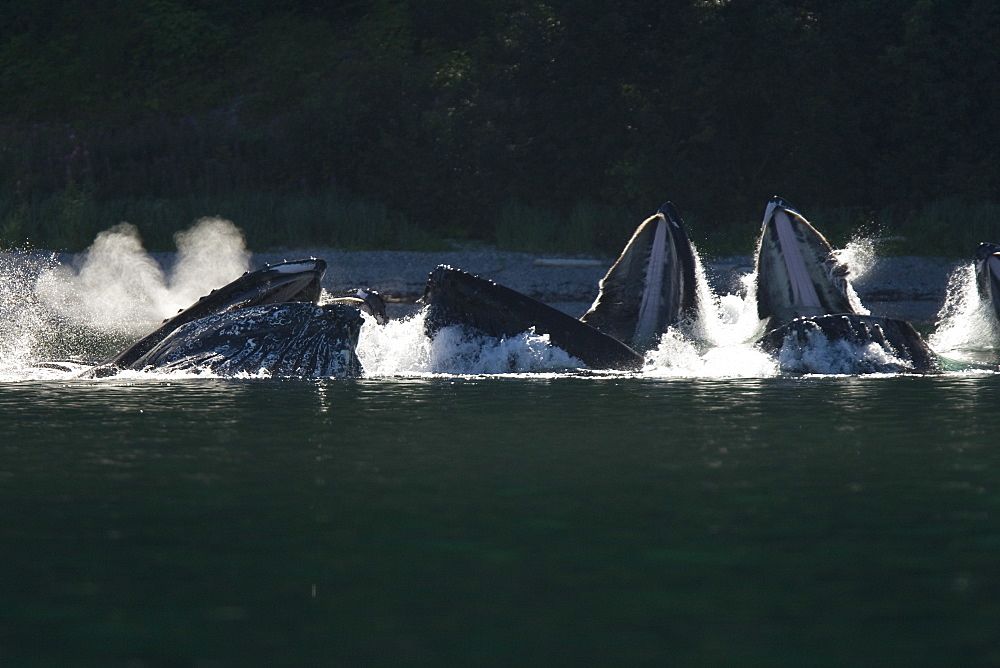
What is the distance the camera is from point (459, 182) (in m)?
31.8

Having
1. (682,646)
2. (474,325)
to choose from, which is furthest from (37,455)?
(474,325)

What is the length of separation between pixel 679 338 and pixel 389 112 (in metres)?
18.9

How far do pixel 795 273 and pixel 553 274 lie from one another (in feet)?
36.2

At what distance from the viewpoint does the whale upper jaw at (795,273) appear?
1531cm

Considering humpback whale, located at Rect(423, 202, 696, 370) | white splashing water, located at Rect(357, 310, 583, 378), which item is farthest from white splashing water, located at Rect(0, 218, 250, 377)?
humpback whale, located at Rect(423, 202, 696, 370)

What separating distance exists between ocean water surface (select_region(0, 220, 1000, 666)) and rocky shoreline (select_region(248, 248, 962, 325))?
A: 13.1 metres

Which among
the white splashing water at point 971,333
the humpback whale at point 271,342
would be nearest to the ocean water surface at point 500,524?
the humpback whale at point 271,342

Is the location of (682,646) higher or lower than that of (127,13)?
lower

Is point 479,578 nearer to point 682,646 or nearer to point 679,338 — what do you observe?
point 682,646

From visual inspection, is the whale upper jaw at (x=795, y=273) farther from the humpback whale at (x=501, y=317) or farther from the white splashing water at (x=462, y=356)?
the white splashing water at (x=462, y=356)

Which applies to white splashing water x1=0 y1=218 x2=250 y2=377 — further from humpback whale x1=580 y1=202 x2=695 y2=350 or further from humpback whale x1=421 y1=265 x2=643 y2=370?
humpback whale x1=580 y1=202 x2=695 y2=350

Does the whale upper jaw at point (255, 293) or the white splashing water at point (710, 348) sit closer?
the white splashing water at point (710, 348)

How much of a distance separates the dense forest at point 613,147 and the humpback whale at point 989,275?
11.7 m

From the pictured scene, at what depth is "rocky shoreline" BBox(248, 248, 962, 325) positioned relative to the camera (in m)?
25.0
